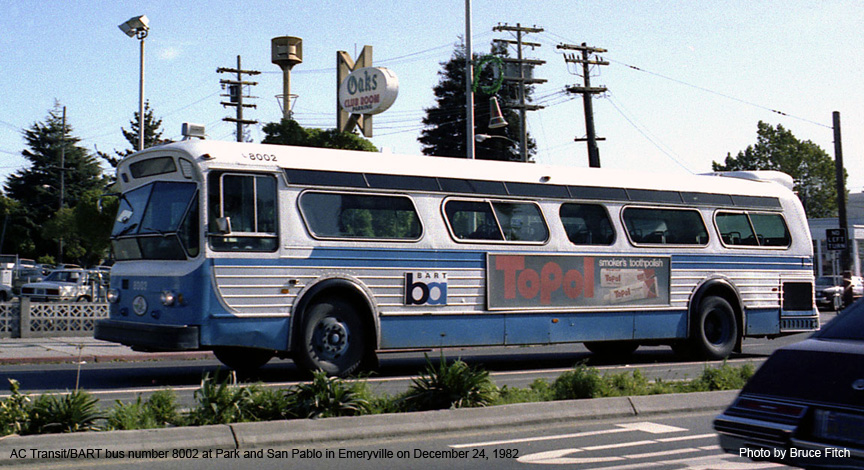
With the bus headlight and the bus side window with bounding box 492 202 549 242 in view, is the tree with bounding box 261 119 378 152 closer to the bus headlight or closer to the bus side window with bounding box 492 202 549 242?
the bus side window with bounding box 492 202 549 242

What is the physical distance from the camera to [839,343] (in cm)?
538

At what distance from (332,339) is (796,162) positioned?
8925 cm

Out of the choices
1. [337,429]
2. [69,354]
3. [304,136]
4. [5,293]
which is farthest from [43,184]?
[337,429]

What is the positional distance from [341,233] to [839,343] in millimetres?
8022

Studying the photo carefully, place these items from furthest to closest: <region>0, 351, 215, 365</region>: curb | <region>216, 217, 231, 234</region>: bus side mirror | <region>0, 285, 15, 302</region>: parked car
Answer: <region>0, 285, 15, 302</region>: parked car < <region>0, 351, 215, 365</region>: curb < <region>216, 217, 231, 234</region>: bus side mirror

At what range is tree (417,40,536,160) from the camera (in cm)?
6969

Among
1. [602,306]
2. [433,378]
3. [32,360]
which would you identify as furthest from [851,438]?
[32,360]

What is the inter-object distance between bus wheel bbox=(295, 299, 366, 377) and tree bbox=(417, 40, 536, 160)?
186 ft

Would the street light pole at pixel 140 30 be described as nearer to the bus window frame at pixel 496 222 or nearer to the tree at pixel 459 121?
the bus window frame at pixel 496 222

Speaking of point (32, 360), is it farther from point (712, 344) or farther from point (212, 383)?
point (712, 344)

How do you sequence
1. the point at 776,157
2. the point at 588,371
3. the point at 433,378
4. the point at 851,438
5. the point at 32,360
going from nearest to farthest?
the point at 851,438 → the point at 433,378 → the point at 588,371 → the point at 32,360 → the point at 776,157

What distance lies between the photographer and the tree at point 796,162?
304ft

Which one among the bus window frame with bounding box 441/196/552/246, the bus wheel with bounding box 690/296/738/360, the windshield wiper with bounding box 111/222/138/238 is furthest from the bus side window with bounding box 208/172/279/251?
the bus wheel with bounding box 690/296/738/360

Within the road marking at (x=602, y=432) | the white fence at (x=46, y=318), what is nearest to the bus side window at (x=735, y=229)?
the road marking at (x=602, y=432)
